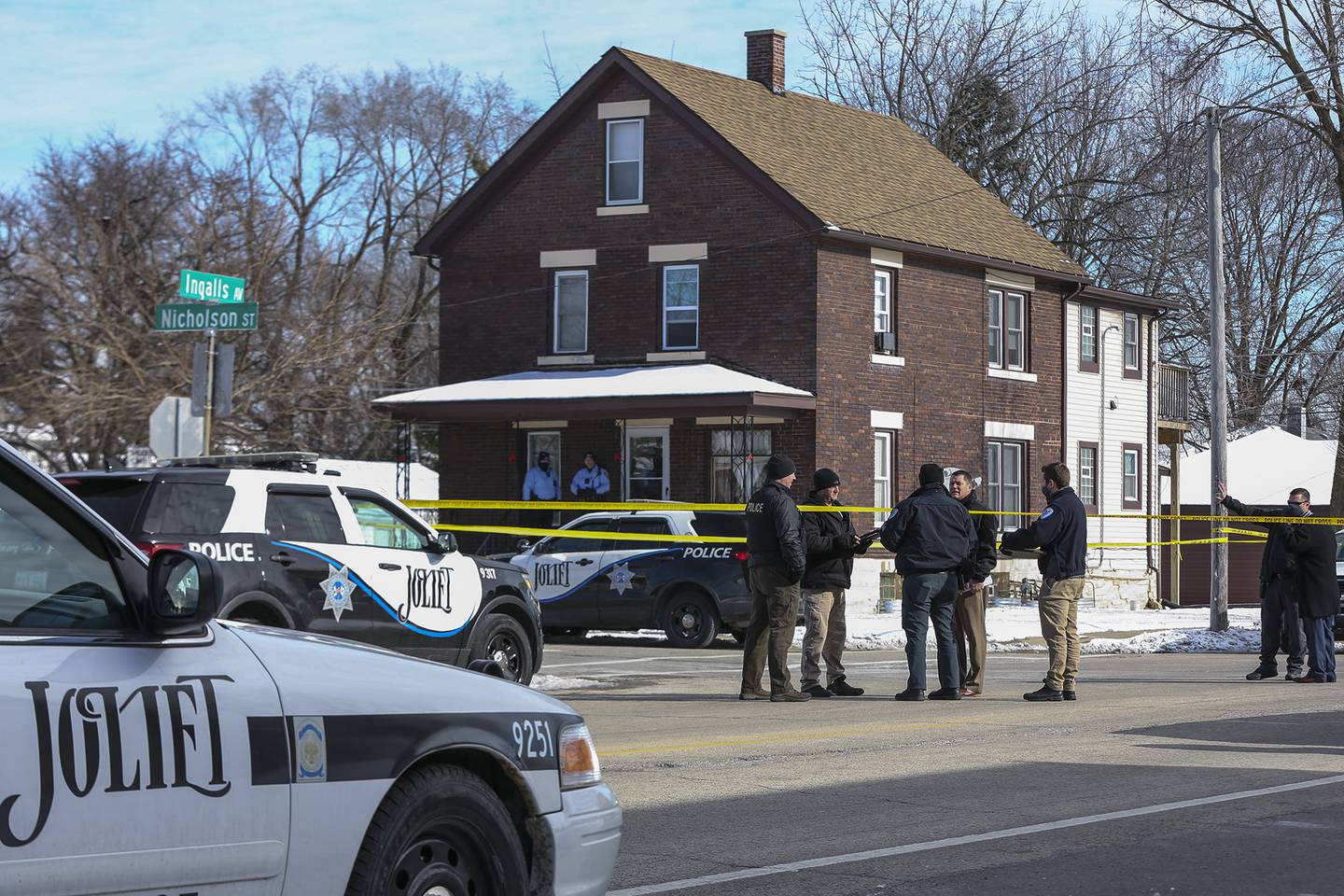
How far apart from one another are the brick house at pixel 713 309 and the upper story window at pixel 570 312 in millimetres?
37

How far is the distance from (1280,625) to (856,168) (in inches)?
782

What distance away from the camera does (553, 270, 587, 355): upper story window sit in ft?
113

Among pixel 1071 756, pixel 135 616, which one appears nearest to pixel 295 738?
pixel 135 616

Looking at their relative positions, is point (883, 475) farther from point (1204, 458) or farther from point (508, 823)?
point (508, 823)

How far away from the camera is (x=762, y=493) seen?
14641 millimetres

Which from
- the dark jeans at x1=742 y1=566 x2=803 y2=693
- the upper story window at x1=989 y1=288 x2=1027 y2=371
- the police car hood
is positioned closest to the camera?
the police car hood

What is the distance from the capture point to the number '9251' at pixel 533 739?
5016mm

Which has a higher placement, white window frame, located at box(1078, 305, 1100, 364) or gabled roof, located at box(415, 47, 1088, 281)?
gabled roof, located at box(415, 47, 1088, 281)

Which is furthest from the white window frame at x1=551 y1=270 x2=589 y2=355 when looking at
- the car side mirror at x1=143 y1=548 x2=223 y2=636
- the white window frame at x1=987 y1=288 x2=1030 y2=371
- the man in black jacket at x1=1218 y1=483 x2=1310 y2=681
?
the car side mirror at x1=143 y1=548 x2=223 y2=636

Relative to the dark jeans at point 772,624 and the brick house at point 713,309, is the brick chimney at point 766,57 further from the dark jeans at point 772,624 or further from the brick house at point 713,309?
the dark jeans at point 772,624

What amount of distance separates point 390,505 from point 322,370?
21.8 meters

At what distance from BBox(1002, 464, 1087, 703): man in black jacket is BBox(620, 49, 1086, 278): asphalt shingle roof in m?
17.2

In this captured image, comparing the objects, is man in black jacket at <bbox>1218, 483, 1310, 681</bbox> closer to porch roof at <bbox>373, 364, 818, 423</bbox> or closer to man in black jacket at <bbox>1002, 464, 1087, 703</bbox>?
man in black jacket at <bbox>1002, 464, 1087, 703</bbox>

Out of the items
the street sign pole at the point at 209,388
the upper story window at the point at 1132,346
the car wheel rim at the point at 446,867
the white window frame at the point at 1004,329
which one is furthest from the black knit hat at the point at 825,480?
the upper story window at the point at 1132,346
